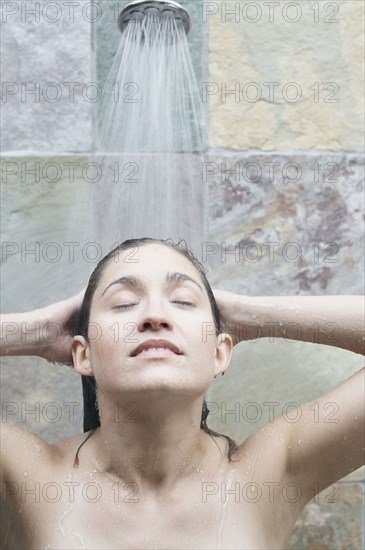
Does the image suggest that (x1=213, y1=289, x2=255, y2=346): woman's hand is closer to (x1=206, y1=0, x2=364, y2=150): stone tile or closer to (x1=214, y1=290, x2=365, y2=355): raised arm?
(x1=214, y1=290, x2=365, y2=355): raised arm

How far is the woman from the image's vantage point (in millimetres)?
1457

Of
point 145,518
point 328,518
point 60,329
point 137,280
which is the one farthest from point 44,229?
point 328,518

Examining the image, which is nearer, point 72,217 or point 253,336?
point 253,336

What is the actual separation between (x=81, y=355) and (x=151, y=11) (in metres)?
0.78

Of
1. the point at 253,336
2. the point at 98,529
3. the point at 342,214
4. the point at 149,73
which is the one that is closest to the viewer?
the point at 98,529

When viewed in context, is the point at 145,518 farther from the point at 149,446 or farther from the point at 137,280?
the point at 137,280

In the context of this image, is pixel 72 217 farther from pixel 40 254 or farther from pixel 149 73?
pixel 149 73

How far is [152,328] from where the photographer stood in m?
1.44

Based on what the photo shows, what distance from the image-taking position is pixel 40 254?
2.05m

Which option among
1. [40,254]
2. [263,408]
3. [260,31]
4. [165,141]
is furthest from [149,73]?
[263,408]

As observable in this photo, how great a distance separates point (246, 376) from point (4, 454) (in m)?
0.76

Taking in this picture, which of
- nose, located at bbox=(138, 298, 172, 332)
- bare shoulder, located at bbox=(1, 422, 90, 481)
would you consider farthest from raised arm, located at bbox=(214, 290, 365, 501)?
bare shoulder, located at bbox=(1, 422, 90, 481)

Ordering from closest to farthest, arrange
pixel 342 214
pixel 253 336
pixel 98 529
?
pixel 98 529
pixel 253 336
pixel 342 214

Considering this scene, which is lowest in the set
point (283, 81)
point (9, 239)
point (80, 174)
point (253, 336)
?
point (253, 336)
